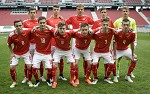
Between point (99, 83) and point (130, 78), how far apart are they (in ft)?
3.77

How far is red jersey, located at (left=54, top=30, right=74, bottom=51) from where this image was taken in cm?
657

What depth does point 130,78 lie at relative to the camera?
7305 millimetres

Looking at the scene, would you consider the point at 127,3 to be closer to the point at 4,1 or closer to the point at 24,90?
the point at 4,1

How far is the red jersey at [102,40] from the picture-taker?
670 centimetres

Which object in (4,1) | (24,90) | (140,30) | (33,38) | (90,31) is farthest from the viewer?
(4,1)

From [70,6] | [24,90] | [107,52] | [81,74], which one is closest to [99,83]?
[107,52]

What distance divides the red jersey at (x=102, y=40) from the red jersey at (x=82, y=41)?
0.68ft

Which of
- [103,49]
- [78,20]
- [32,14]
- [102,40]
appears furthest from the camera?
[78,20]

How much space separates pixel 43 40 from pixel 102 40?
172cm

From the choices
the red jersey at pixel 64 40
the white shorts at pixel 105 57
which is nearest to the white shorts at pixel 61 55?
the red jersey at pixel 64 40

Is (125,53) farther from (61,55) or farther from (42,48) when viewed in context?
(42,48)

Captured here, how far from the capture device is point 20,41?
653cm

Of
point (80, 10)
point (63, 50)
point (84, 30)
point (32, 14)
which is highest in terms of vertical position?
point (80, 10)

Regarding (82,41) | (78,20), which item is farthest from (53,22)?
(82,41)
